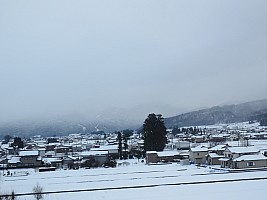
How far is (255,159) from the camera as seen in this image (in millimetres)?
24156

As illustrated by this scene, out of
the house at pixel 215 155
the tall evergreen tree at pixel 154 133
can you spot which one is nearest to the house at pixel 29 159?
the tall evergreen tree at pixel 154 133

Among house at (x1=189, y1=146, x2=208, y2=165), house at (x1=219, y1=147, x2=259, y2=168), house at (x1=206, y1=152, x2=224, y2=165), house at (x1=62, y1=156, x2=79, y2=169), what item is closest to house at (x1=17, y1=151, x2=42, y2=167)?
house at (x1=62, y1=156, x2=79, y2=169)

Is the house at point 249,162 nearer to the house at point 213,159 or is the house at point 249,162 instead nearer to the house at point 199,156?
the house at point 213,159

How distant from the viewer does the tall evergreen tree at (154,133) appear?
37.3 m

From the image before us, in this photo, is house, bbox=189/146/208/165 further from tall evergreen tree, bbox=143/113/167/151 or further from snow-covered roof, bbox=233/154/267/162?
tall evergreen tree, bbox=143/113/167/151

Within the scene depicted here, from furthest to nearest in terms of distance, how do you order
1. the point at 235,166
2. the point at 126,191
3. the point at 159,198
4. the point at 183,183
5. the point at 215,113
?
the point at 215,113 < the point at 235,166 < the point at 183,183 < the point at 126,191 < the point at 159,198

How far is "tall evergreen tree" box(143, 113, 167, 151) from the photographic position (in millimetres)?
37312

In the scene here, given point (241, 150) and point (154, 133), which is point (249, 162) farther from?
point (154, 133)

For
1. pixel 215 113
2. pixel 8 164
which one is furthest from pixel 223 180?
pixel 215 113

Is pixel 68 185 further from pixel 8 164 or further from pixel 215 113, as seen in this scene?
pixel 215 113

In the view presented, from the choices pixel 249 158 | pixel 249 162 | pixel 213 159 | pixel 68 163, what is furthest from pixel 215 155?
pixel 68 163

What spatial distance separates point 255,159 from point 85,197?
14100mm

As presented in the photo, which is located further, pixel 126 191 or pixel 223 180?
pixel 223 180

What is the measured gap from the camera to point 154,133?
37.6 metres
